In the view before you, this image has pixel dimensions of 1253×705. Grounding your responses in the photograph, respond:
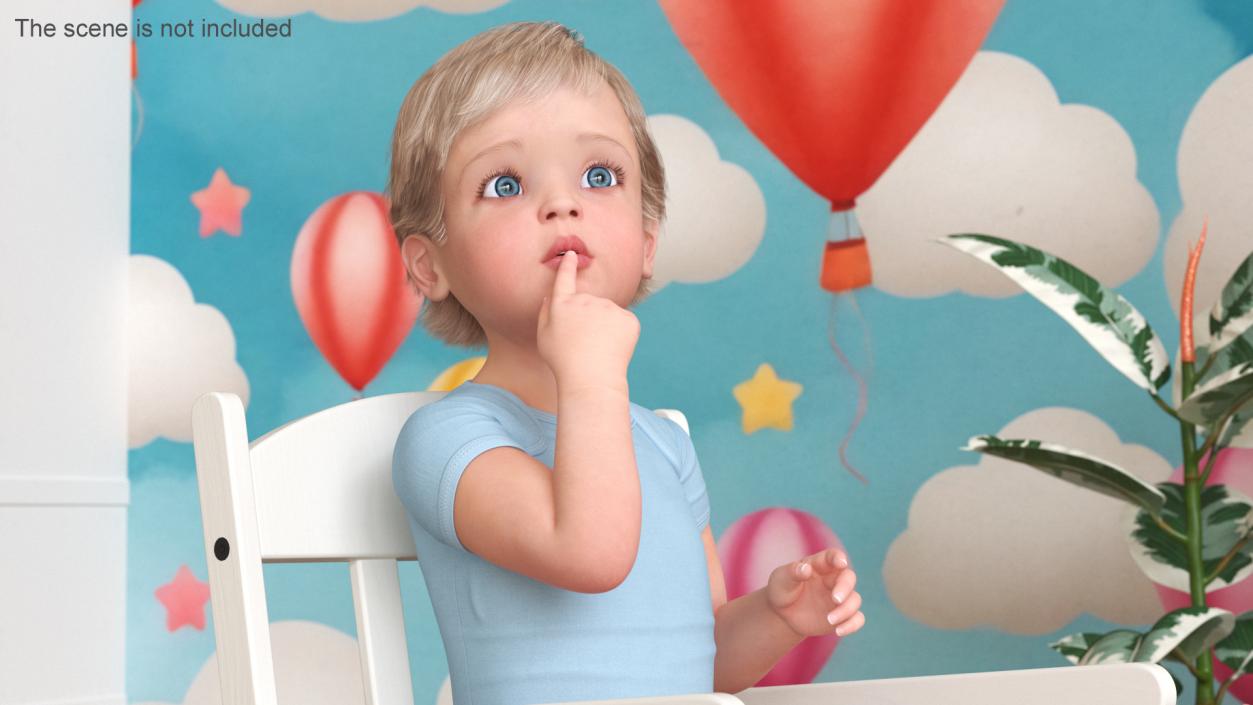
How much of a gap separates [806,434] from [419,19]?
902 mm

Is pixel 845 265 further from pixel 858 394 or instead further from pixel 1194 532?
pixel 1194 532

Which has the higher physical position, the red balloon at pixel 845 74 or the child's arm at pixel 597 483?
the red balloon at pixel 845 74

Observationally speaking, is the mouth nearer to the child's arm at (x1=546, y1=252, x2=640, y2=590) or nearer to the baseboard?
the child's arm at (x1=546, y1=252, x2=640, y2=590)

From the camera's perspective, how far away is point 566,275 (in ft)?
2.50

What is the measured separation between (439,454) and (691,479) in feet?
0.82

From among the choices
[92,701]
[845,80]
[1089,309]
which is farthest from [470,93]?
[92,701]

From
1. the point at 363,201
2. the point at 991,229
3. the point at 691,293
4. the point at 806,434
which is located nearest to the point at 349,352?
the point at 363,201

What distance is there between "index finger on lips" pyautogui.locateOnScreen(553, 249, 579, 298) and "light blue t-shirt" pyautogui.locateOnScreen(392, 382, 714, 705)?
3.6 inches

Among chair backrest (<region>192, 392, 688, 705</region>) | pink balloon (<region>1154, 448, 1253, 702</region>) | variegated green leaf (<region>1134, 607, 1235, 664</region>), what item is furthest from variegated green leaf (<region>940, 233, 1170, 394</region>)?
chair backrest (<region>192, 392, 688, 705</region>)

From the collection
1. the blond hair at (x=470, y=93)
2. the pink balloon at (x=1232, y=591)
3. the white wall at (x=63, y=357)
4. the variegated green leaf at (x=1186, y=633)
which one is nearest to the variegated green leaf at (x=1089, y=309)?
the variegated green leaf at (x=1186, y=633)

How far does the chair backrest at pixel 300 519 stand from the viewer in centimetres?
67

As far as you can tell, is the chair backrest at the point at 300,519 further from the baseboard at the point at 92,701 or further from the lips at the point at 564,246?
the baseboard at the point at 92,701

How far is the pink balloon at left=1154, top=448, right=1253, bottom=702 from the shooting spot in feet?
5.74

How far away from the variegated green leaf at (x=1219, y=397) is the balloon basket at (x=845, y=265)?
59 cm
